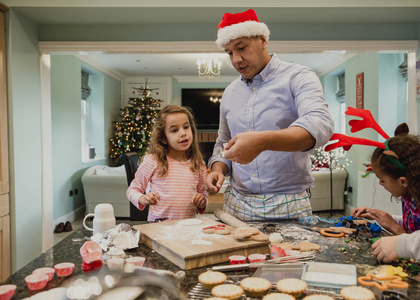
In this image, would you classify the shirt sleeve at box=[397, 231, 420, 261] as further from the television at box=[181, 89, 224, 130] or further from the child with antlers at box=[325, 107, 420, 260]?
the television at box=[181, 89, 224, 130]

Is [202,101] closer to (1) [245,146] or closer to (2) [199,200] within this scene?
(2) [199,200]

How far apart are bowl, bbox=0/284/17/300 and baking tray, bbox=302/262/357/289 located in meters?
0.59

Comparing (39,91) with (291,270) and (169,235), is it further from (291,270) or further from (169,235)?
(291,270)

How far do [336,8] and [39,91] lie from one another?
297 centimetres

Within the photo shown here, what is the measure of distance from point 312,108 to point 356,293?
0.63 metres

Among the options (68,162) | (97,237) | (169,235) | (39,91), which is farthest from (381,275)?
(68,162)

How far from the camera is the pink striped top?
5.38 feet

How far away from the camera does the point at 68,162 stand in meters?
5.35

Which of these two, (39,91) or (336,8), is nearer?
(336,8)

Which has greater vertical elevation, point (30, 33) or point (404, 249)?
point (30, 33)

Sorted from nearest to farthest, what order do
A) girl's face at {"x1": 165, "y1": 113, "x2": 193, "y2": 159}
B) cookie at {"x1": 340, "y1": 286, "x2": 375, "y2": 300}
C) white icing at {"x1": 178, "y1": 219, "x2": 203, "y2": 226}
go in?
cookie at {"x1": 340, "y1": 286, "x2": 375, "y2": 300} < white icing at {"x1": 178, "y1": 219, "x2": 203, "y2": 226} < girl's face at {"x1": 165, "y1": 113, "x2": 193, "y2": 159}

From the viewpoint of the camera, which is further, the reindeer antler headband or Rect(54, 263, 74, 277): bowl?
the reindeer antler headband

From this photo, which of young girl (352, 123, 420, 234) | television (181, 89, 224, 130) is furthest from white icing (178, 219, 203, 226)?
television (181, 89, 224, 130)

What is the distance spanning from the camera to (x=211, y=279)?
0.72 m
